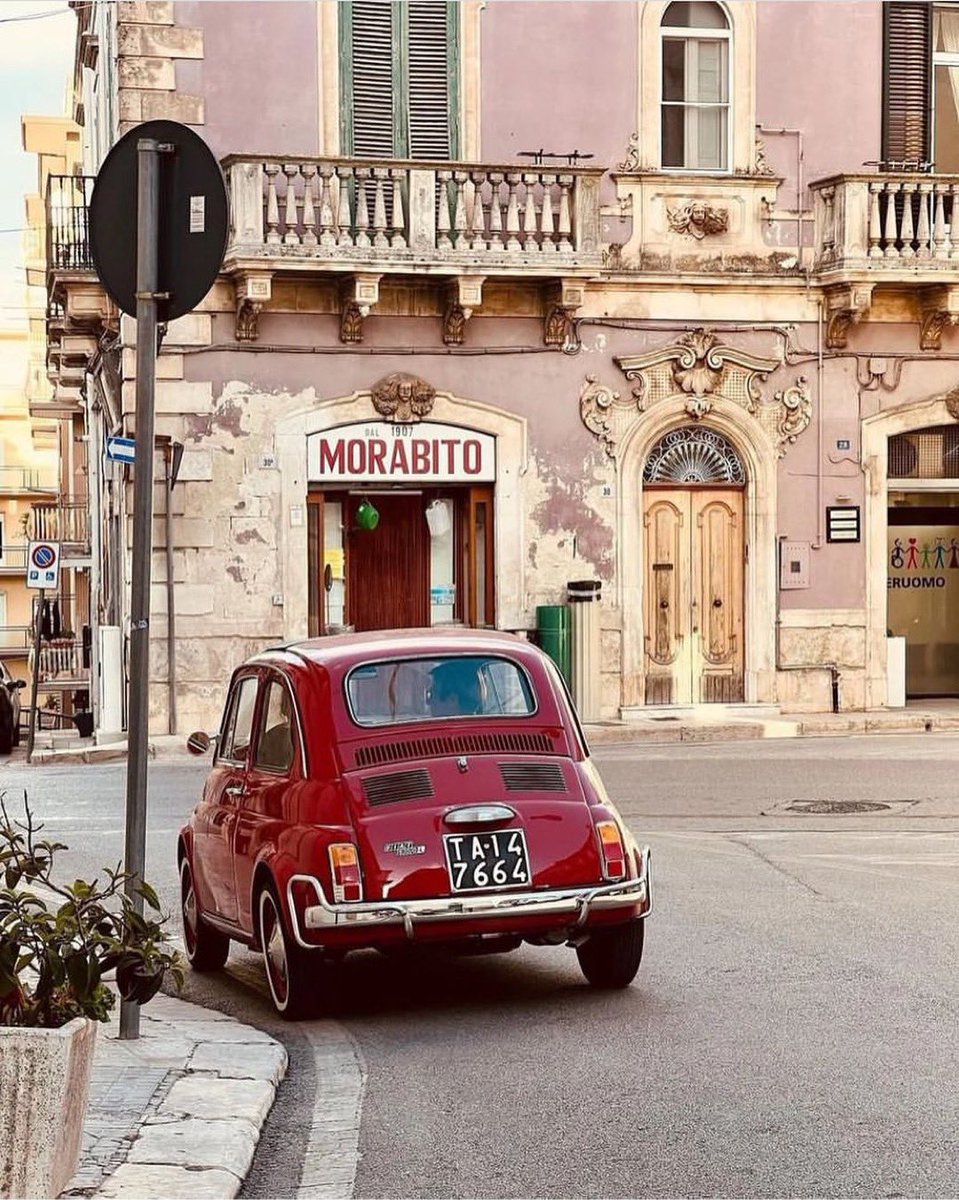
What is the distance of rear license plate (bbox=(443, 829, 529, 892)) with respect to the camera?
9109 millimetres

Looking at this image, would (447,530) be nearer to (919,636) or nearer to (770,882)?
(919,636)

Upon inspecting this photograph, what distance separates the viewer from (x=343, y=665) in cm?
995

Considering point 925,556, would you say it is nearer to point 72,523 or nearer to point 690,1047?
point 690,1047

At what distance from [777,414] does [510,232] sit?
4.05 meters

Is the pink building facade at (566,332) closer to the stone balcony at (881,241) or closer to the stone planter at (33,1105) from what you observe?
the stone balcony at (881,241)

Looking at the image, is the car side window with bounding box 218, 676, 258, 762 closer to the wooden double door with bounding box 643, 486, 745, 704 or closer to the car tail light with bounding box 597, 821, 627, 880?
the car tail light with bounding box 597, 821, 627, 880

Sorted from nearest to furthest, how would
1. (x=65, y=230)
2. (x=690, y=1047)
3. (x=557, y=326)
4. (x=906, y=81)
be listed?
(x=690, y=1047)
(x=557, y=326)
(x=906, y=81)
(x=65, y=230)

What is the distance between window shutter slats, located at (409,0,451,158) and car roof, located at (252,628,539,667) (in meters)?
17.0

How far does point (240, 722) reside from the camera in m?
10.8

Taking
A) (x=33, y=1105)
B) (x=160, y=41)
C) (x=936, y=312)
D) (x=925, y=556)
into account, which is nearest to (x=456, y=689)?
(x=33, y=1105)

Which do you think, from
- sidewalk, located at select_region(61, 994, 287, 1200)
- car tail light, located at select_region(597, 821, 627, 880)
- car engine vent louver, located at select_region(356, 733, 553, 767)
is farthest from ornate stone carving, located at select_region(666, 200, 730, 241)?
sidewalk, located at select_region(61, 994, 287, 1200)

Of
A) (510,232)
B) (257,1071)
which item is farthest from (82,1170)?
(510,232)

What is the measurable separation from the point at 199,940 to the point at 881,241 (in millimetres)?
18237

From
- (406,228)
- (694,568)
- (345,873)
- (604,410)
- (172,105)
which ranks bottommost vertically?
(345,873)
